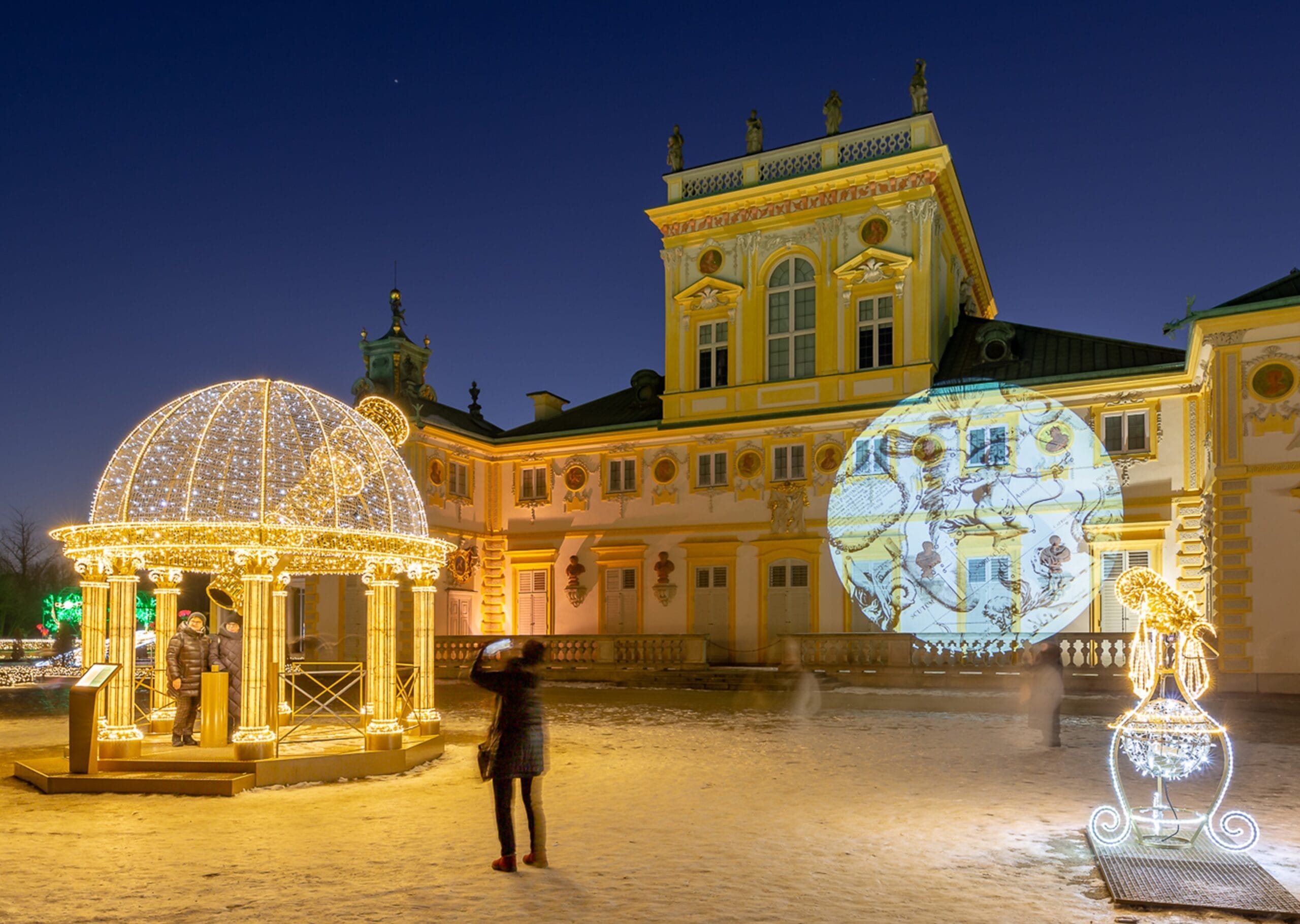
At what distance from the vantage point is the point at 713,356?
3322cm

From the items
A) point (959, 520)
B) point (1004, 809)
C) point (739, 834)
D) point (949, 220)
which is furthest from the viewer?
point (949, 220)

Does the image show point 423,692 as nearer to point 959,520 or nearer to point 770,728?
point 770,728

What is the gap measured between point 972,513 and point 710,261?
11667 mm

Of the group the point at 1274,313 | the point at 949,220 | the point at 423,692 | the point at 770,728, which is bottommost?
the point at 770,728

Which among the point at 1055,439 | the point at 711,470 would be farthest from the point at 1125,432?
the point at 711,470

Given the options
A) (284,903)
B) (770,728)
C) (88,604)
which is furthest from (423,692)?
(284,903)

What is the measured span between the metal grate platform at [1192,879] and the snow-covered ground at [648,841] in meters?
0.18

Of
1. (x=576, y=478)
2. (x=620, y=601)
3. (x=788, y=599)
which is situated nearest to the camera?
(x=788, y=599)

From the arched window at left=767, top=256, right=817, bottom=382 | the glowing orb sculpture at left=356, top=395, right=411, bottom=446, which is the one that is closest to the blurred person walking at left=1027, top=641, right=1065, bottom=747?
the glowing orb sculpture at left=356, top=395, right=411, bottom=446

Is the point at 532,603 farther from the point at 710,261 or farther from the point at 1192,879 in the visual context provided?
the point at 1192,879

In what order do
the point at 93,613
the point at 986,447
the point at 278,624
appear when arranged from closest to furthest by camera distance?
the point at 93,613 < the point at 278,624 < the point at 986,447

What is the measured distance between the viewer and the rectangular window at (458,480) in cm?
3350

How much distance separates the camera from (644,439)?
33.3 meters

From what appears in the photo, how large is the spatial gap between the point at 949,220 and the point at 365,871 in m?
29.6
